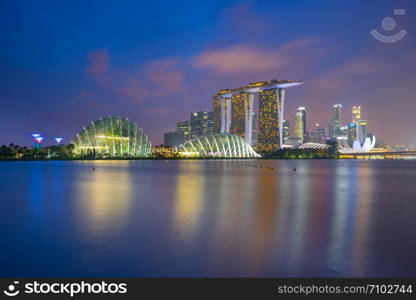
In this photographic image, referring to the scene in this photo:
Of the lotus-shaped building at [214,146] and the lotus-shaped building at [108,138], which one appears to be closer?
the lotus-shaped building at [108,138]

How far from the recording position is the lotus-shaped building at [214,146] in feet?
458

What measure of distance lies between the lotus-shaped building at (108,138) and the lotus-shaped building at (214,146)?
2250 centimetres

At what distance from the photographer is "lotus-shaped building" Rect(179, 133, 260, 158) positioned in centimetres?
13975

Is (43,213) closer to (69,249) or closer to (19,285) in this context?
(69,249)

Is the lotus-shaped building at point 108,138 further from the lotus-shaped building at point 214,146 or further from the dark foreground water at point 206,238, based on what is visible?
the dark foreground water at point 206,238

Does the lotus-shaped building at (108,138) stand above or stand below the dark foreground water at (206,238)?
above

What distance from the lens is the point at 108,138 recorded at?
123188mm

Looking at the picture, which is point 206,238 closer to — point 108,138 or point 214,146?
point 108,138

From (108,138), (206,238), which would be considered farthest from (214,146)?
(206,238)

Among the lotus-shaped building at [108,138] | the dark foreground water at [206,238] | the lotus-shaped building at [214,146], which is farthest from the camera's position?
the lotus-shaped building at [214,146]

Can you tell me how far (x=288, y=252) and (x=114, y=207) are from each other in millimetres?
10969

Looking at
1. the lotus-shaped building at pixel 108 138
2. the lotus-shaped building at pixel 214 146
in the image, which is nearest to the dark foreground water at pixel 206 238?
the lotus-shaped building at pixel 108 138

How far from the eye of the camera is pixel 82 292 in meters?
6.86

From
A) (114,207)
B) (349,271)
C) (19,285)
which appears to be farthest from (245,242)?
(114,207)
